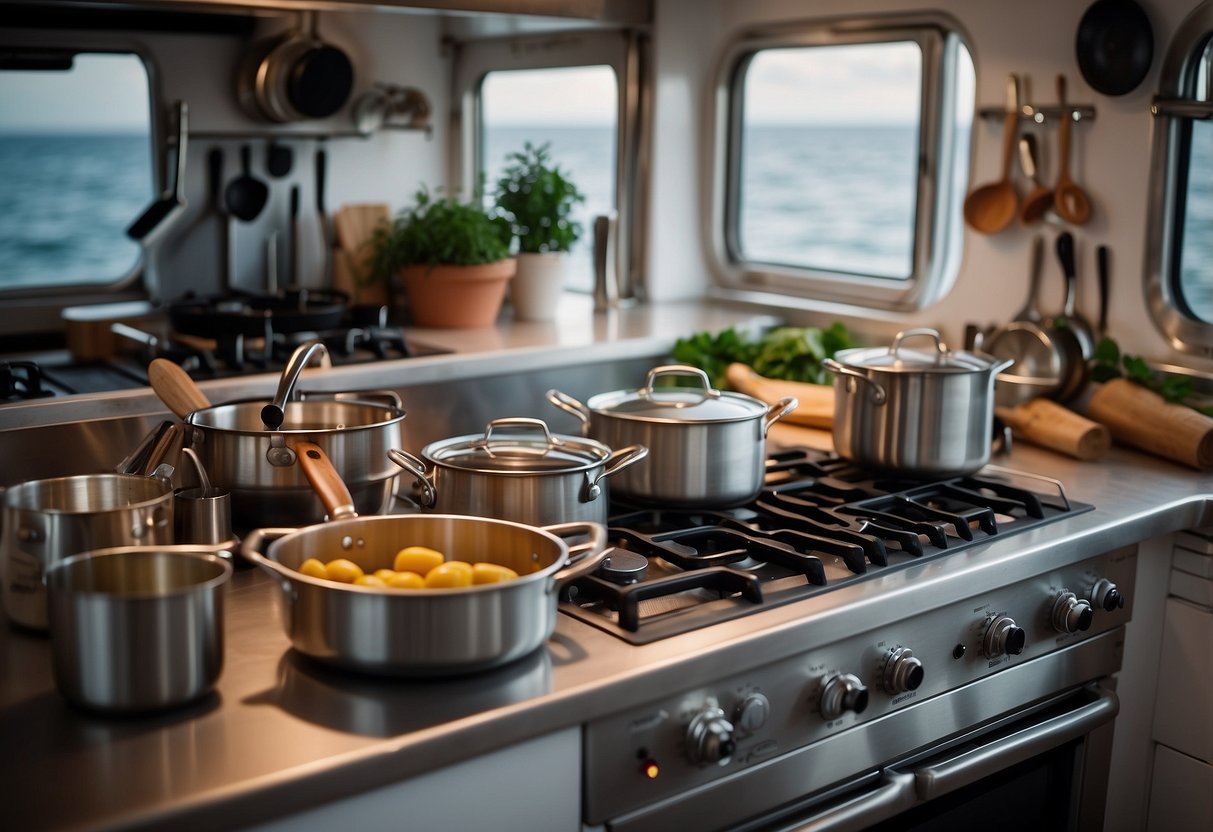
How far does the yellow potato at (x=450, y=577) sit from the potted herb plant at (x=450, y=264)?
142 centimetres

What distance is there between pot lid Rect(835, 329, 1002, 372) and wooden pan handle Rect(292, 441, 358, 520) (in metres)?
0.81

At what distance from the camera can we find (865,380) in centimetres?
182

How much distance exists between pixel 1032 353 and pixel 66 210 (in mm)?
21461

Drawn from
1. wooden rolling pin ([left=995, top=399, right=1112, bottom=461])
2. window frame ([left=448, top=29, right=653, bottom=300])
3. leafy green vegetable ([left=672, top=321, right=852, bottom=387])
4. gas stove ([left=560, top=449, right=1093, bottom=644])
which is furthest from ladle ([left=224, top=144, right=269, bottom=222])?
wooden rolling pin ([left=995, top=399, right=1112, bottom=461])

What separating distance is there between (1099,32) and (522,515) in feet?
4.74

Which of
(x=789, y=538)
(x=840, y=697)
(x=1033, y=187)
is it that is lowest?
(x=840, y=697)

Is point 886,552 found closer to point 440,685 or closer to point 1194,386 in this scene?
point 440,685

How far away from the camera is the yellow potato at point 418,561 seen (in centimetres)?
→ 123

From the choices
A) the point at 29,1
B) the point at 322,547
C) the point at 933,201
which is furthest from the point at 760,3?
the point at 322,547

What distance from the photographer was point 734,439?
63.8 inches

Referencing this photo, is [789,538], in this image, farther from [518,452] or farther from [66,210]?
[66,210]

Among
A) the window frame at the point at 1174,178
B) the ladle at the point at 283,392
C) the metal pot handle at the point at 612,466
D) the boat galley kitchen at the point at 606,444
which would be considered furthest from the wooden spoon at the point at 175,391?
the window frame at the point at 1174,178

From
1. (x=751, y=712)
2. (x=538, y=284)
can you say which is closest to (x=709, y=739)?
(x=751, y=712)

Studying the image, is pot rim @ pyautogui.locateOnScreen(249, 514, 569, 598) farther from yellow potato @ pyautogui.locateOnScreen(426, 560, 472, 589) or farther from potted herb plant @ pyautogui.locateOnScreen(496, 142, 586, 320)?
potted herb plant @ pyautogui.locateOnScreen(496, 142, 586, 320)
